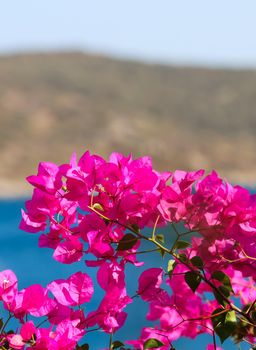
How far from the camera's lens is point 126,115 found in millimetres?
52594

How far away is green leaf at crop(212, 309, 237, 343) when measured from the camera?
1.01m

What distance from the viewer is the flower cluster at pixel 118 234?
1035 millimetres

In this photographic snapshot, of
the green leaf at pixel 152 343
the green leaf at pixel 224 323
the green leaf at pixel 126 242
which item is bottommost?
the green leaf at pixel 152 343

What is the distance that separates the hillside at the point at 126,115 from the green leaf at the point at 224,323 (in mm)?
43708

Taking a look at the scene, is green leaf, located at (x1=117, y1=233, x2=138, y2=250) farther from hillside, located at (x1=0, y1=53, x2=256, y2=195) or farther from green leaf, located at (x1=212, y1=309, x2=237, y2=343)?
hillside, located at (x1=0, y1=53, x2=256, y2=195)

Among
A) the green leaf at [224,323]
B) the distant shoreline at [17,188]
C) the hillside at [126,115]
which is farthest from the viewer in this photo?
the hillside at [126,115]

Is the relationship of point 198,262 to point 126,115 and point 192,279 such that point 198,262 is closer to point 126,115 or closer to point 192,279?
point 192,279

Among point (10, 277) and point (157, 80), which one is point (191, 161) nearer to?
point (157, 80)

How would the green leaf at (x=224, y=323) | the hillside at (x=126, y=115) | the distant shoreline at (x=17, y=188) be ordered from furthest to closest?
the hillside at (x=126, y=115), the distant shoreline at (x=17, y=188), the green leaf at (x=224, y=323)

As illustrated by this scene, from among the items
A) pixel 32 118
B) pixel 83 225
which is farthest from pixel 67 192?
pixel 32 118

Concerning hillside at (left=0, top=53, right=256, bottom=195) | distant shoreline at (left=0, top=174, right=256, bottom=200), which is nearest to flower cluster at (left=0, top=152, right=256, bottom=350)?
distant shoreline at (left=0, top=174, right=256, bottom=200)

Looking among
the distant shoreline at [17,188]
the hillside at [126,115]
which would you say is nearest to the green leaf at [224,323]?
the distant shoreline at [17,188]

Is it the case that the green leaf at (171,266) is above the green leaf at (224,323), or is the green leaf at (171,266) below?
above

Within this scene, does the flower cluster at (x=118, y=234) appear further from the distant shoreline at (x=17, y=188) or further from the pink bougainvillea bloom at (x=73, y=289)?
the distant shoreline at (x=17, y=188)
